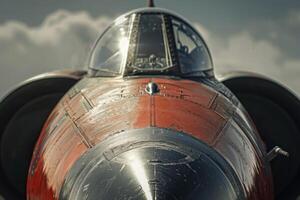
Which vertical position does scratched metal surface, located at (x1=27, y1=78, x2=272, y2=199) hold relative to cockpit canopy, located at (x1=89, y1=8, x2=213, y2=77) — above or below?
below

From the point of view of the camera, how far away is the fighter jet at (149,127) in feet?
15.5

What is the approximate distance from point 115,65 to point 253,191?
225 centimetres

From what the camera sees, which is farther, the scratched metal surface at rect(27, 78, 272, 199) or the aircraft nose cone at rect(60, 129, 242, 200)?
the scratched metal surface at rect(27, 78, 272, 199)

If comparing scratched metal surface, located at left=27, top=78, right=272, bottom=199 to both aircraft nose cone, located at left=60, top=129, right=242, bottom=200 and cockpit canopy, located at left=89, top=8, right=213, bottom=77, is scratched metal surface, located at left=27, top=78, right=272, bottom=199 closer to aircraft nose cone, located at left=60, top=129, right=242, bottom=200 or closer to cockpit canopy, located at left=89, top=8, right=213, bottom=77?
aircraft nose cone, located at left=60, top=129, right=242, bottom=200

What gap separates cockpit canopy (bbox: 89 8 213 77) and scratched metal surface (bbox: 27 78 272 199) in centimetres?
35

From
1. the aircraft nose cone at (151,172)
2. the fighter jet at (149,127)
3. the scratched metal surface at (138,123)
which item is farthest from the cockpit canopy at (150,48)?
the aircraft nose cone at (151,172)

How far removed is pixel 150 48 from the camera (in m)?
7.14

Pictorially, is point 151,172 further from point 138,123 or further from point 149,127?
point 138,123

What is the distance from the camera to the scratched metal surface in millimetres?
5324

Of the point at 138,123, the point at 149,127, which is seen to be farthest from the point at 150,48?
the point at 149,127

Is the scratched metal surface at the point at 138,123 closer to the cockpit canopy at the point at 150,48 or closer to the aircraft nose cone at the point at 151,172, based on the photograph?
the aircraft nose cone at the point at 151,172

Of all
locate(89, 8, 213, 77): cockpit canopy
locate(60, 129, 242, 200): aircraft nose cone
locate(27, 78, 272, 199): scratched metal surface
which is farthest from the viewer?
locate(89, 8, 213, 77): cockpit canopy

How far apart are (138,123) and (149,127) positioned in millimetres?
140

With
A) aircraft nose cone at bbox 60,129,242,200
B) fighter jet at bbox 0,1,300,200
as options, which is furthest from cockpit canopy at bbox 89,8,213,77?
aircraft nose cone at bbox 60,129,242,200
